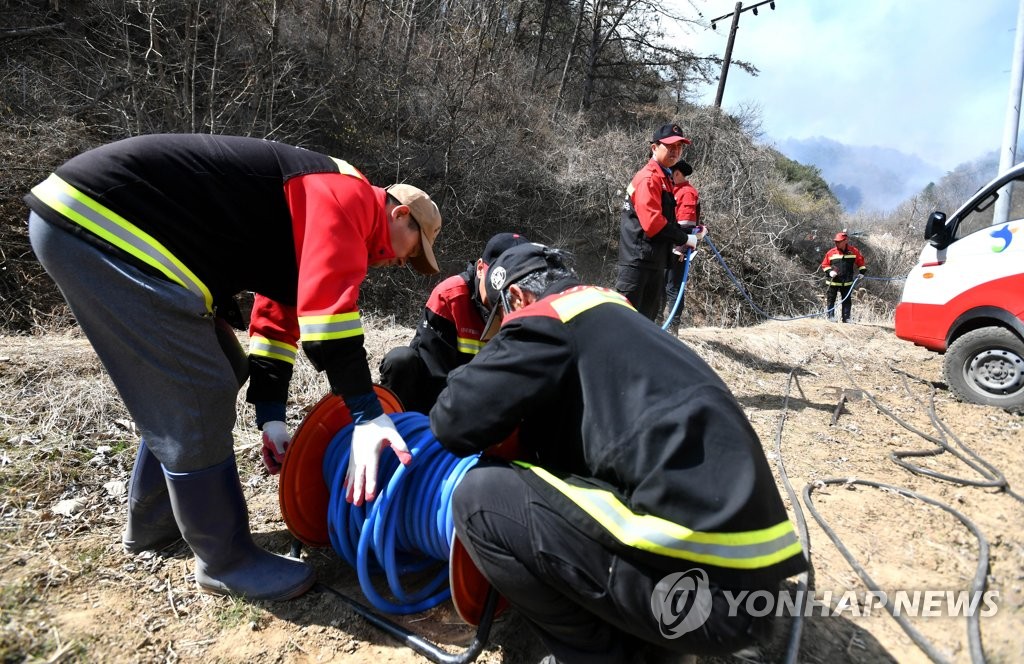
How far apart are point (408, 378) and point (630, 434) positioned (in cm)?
206

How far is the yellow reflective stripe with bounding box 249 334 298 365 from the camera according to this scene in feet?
8.18

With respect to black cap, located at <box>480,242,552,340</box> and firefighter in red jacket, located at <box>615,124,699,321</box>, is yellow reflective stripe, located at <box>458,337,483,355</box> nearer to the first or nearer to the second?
black cap, located at <box>480,242,552,340</box>

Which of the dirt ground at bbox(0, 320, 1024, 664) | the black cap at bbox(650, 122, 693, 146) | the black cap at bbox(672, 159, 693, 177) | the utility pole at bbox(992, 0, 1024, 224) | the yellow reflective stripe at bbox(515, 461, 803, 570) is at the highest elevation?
the utility pole at bbox(992, 0, 1024, 224)

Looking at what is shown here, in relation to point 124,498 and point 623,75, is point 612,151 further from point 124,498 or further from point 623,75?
point 124,498

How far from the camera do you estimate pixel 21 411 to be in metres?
3.23

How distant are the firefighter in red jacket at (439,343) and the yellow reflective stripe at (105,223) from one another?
4.85ft

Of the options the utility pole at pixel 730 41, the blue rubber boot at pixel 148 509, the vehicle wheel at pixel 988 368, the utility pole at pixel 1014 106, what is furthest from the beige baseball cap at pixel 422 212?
the utility pole at pixel 730 41

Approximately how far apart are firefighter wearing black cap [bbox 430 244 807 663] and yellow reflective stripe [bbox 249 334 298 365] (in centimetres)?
108

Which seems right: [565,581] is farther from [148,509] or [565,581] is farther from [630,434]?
[148,509]

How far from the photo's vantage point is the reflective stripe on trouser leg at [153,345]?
182 cm

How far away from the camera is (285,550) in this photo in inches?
103

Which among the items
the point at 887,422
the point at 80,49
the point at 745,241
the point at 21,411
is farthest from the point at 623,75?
the point at 21,411

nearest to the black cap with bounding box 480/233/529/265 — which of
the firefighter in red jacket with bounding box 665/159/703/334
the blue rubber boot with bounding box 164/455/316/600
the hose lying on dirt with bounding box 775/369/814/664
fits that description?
the blue rubber boot with bounding box 164/455/316/600

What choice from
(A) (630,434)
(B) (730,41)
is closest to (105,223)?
(A) (630,434)
